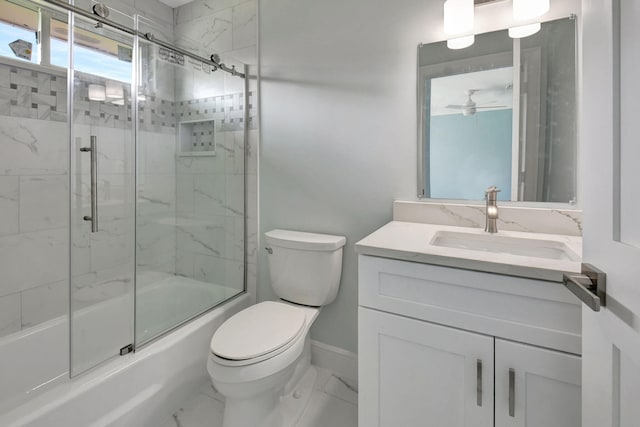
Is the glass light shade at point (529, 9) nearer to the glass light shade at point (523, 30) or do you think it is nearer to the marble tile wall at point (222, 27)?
the glass light shade at point (523, 30)

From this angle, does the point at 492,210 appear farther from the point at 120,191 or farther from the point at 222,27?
the point at 222,27

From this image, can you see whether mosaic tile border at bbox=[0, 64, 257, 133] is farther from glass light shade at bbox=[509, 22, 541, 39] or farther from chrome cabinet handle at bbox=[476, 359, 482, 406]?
chrome cabinet handle at bbox=[476, 359, 482, 406]

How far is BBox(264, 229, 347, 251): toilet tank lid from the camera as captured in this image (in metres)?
1.64

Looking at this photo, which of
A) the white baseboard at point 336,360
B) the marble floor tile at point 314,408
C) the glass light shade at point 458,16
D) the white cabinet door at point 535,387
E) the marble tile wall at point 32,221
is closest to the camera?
the white cabinet door at point 535,387

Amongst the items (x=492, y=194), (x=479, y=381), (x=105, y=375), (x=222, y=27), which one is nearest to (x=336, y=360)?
(x=479, y=381)

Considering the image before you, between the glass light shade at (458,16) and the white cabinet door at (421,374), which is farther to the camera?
the glass light shade at (458,16)

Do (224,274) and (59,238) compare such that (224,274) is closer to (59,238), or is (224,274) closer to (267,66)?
(59,238)

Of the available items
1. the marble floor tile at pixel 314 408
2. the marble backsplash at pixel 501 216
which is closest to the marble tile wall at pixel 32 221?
the marble floor tile at pixel 314 408

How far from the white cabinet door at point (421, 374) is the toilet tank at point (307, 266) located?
0.55m

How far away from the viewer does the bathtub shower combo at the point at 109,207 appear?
143 cm

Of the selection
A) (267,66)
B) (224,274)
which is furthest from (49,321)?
(267,66)

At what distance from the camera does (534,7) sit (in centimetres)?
128

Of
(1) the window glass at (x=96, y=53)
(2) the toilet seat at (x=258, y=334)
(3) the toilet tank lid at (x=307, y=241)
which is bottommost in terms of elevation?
(2) the toilet seat at (x=258, y=334)

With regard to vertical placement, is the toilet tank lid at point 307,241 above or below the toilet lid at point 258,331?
above
